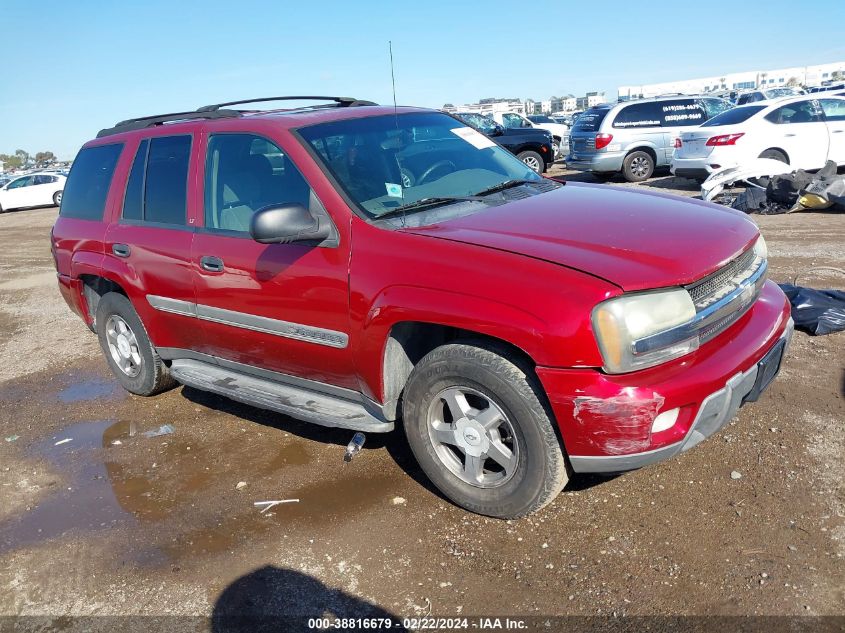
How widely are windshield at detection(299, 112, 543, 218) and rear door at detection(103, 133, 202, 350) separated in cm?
102

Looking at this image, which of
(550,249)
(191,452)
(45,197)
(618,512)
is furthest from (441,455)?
(45,197)

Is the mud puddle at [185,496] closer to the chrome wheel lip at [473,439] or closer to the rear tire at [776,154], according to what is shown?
the chrome wheel lip at [473,439]

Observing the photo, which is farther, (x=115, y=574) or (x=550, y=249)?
(x=115, y=574)

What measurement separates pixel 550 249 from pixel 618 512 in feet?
4.30

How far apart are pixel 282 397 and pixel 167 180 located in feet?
5.40

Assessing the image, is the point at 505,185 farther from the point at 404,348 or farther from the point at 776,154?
the point at 776,154

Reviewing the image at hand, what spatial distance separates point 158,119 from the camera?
189 inches

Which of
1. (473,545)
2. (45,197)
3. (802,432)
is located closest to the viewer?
(473,545)

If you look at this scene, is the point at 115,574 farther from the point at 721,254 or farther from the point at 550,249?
the point at 721,254

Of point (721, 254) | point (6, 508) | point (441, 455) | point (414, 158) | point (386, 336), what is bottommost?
point (6, 508)

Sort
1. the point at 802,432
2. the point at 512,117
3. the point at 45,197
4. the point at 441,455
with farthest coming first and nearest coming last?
the point at 45,197 → the point at 512,117 → the point at 802,432 → the point at 441,455

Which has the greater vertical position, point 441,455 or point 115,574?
point 441,455

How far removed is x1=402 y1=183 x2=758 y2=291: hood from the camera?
2809 mm

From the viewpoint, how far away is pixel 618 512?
3.27m
